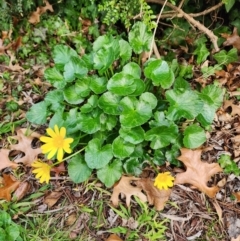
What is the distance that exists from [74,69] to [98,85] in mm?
174

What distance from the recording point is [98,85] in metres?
2.41

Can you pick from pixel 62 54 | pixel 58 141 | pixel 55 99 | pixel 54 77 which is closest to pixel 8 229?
pixel 58 141

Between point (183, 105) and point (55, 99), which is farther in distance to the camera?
point (55, 99)

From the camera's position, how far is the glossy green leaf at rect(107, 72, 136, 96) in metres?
2.30

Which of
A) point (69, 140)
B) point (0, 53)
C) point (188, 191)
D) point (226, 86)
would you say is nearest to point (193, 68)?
point (226, 86)

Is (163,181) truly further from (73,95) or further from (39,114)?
(39,114)

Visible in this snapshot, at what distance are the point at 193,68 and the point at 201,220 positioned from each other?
1.05 meters

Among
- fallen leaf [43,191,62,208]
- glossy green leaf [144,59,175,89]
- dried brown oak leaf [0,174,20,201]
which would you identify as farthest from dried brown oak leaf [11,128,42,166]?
glossy green leaf [144,59,175,89]

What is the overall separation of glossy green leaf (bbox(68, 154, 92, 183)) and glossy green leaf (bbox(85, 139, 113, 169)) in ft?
0.25

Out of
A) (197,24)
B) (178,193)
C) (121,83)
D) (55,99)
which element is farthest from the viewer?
(197,24)

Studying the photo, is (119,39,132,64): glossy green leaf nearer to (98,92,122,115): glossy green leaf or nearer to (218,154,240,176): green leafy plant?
(98,92,122,115): glossy green leaf

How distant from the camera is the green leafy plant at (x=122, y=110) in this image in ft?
7.57

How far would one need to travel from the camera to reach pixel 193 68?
2.92m

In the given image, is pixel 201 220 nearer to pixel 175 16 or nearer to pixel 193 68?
pixel 193 68
